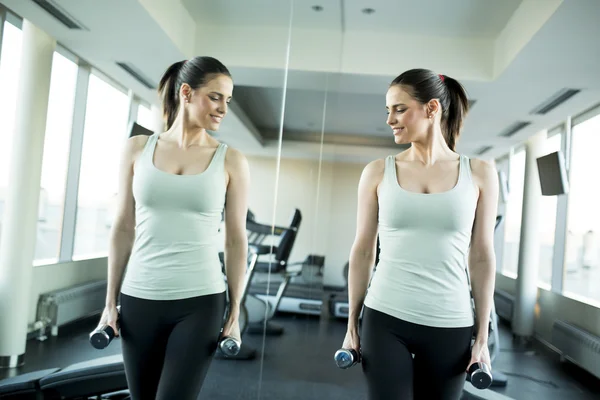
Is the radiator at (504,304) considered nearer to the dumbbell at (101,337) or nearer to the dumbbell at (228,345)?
the dumbbell at (228,345)

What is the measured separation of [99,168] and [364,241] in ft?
3.87

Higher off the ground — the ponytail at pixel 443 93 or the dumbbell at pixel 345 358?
the ponytail at pixel 443 93

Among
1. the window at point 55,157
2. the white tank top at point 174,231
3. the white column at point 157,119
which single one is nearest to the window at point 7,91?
the window at point 55,157

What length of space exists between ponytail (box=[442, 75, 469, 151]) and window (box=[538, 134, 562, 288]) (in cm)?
158

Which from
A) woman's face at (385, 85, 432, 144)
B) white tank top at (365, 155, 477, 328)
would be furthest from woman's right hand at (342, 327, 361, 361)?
woman's face at (385, 85, 432, 144)

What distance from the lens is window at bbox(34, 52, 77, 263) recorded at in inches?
80.4

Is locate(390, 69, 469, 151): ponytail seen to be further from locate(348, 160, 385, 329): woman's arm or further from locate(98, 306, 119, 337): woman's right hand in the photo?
locate(98, 306, 119, 337): woman's right hand

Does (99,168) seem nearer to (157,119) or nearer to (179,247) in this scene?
(157,119)

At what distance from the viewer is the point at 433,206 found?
1348mm

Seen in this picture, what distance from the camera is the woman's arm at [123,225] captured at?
150 cm

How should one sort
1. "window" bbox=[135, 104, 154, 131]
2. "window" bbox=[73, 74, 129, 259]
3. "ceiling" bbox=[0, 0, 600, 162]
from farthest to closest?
"ceiling" bbox=[0, 0, 600, 162] < "window" bbox=[73, 74, 129, 259] < "window" bbox=[135, 104, 154, 131]

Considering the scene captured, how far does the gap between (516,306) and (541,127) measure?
982 mm

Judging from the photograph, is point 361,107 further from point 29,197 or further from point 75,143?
point 29,197

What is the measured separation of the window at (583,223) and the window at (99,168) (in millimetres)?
2246
